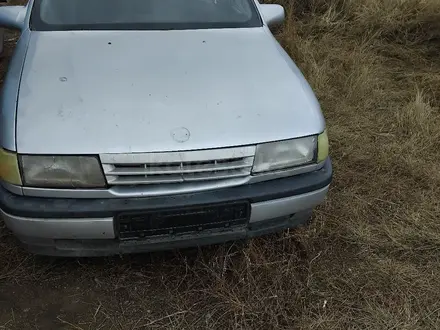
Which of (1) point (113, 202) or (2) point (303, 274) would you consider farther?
(2) point (303, 274)

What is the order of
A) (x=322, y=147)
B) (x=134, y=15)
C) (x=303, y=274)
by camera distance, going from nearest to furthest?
1. (x=322, y=147)
2. (x=303, y=274)
3. (x=134, y=15)

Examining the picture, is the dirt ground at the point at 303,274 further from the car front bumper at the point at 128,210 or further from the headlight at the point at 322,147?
the headlight at the point at 322,147

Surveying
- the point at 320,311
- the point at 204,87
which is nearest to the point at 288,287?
the point at 320,311

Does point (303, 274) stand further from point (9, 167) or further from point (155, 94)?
point (9, 167)

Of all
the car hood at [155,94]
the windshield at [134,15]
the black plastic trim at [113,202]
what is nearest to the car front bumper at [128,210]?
the black plastic trim at [113,202]

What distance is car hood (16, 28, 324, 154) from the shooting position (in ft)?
6.14

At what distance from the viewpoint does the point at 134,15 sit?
266 cm

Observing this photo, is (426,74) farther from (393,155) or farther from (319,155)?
(319,155)

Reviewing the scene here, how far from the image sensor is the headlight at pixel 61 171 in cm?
181

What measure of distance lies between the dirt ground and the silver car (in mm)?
263

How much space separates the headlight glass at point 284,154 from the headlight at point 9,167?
93 centimetres

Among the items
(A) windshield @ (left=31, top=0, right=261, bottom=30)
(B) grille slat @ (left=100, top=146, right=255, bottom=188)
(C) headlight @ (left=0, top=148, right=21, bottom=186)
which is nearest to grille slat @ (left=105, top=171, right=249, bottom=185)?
(B) grille slat @ (left=100, top=146, right=255, bottom=188)

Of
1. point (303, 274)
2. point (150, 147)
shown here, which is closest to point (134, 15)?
point (150, 147)

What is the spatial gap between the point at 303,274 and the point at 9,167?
1408mm
